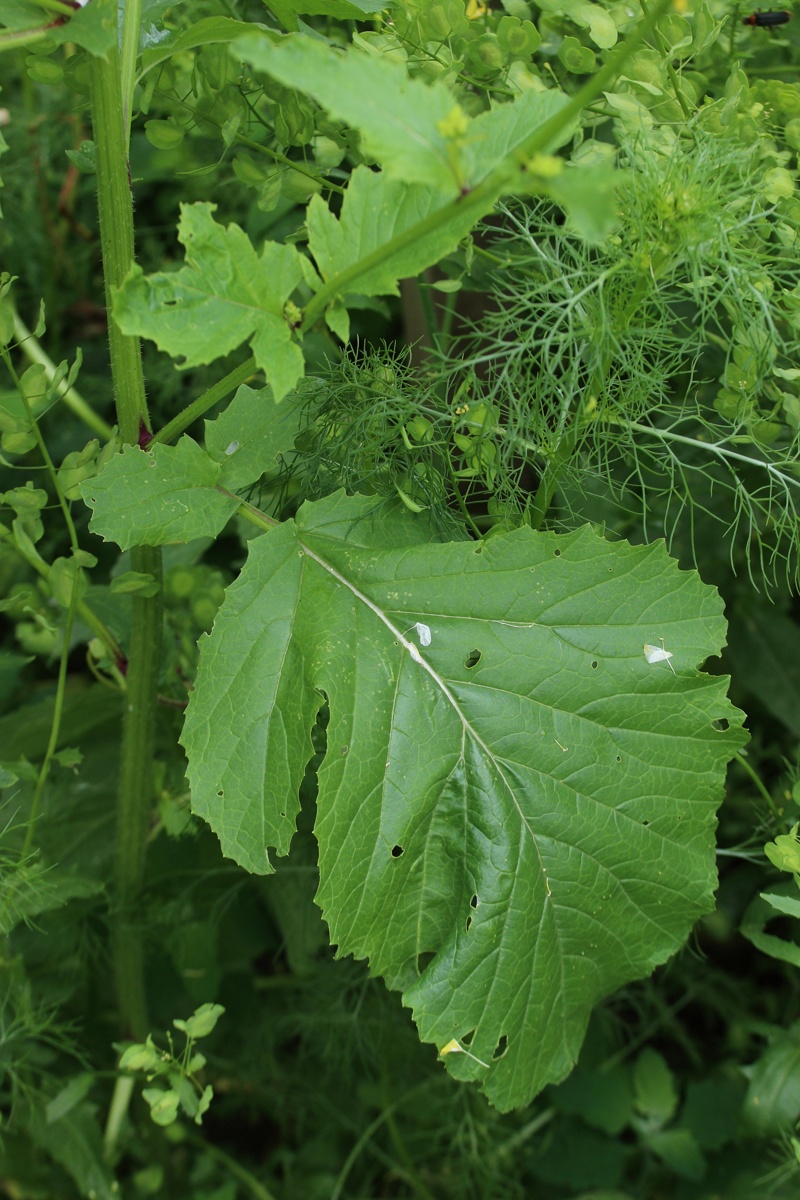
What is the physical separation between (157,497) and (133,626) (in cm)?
23

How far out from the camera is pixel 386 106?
0.67 metres

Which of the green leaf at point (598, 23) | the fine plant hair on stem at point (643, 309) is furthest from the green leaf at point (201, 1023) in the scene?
the green leaf at point (598, 23)

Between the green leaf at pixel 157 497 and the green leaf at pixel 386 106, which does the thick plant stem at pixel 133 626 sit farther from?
the green leaf at pixel 386 106

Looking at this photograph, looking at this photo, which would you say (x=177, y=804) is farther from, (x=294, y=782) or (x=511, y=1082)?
(x=511, y=1082)

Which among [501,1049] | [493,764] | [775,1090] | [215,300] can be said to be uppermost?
[215,300]

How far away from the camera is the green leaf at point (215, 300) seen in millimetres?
828

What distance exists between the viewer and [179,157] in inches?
73.2

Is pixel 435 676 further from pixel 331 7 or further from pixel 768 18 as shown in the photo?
pixel 768 18

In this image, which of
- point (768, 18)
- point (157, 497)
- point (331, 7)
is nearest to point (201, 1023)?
point (157, 497)

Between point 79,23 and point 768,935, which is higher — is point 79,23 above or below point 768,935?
above

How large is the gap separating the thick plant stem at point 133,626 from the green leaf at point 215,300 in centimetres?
20

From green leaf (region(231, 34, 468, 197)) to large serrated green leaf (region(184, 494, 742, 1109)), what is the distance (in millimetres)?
441

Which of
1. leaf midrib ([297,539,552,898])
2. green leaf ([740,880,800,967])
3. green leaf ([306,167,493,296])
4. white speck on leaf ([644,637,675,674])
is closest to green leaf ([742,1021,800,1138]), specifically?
green leaf ([740,880,800,967])

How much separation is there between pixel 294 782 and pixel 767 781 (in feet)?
3.96
